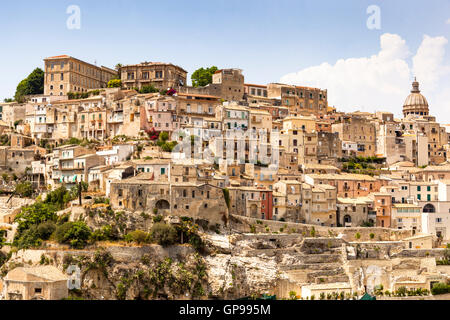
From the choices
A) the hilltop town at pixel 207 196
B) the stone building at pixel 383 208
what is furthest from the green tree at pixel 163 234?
the stone building at pixel 383 208

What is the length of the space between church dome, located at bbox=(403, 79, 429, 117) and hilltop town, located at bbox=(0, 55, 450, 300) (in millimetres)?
10568

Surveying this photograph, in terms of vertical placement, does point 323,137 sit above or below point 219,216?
above

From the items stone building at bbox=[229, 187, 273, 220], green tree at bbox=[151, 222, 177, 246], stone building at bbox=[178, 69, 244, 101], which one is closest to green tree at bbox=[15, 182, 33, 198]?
green tree at bbox=[151, 222, 177, 246]

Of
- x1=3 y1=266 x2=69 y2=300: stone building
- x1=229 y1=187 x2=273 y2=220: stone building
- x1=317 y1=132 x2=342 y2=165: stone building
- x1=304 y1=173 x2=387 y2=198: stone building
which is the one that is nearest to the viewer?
x1=3 y1=266 x2=69 y2=300: stone building

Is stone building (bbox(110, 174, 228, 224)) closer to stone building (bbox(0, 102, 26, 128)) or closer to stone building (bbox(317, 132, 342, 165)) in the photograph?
stone building (bbox(317, 132, 342, 165))

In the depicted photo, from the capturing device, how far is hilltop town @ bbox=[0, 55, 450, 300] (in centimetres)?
4219

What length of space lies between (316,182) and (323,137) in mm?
12226

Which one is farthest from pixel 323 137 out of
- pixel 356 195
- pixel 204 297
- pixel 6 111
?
pixel 6 111

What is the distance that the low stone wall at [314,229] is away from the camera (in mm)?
48122

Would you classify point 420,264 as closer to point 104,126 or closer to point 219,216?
point 219,216

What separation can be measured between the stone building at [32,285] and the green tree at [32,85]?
45.5 meters

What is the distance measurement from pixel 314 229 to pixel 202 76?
1389 inches
